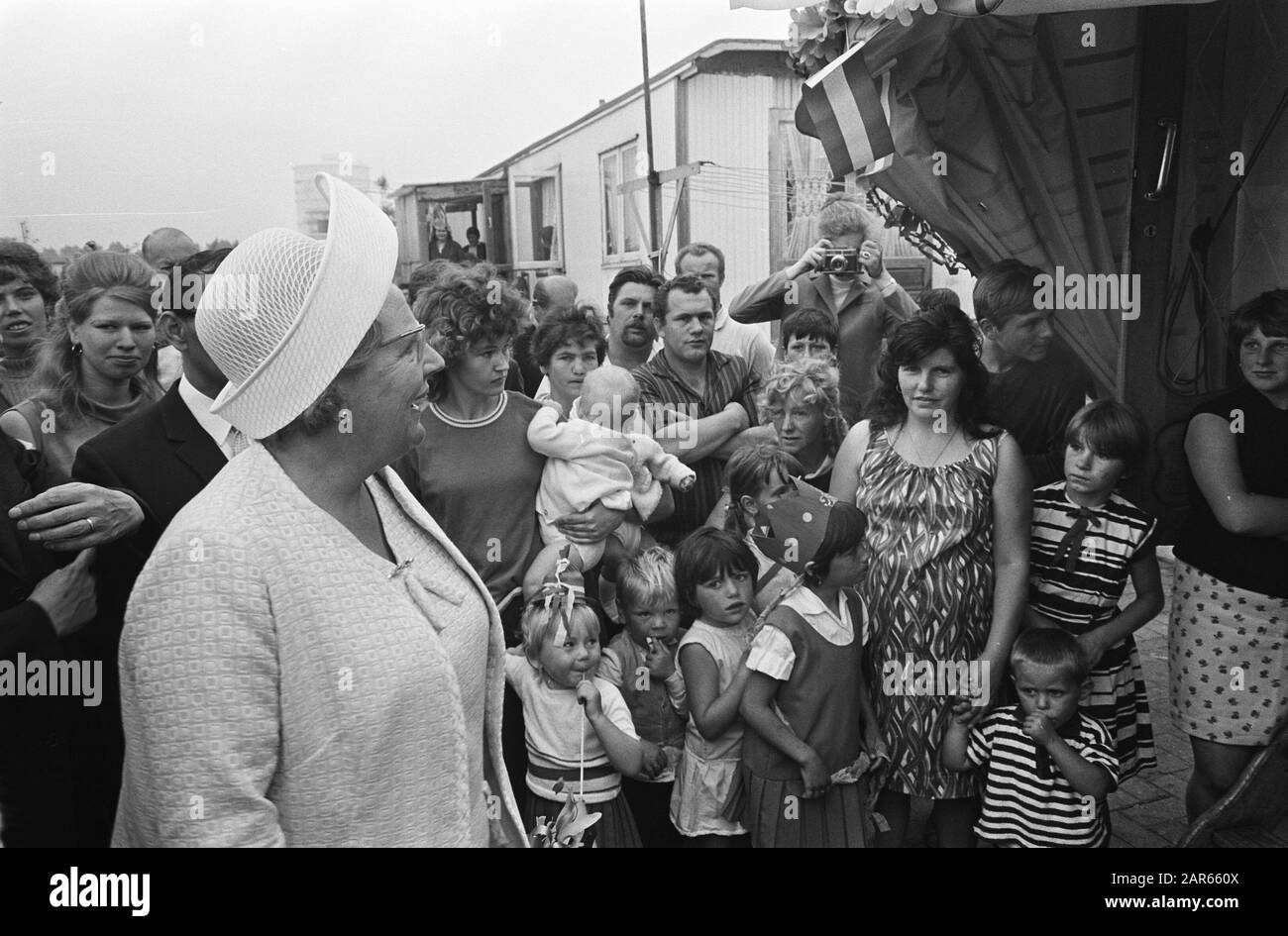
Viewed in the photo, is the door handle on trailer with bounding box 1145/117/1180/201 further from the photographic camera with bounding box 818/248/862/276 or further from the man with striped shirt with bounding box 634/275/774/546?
the man with striped shirt with bounding box 634/275/774/546

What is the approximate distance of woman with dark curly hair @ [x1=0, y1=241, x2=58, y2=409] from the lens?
Answer: 371cm

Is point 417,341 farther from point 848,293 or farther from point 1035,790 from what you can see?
point 848,293

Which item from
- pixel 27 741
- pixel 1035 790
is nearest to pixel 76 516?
pixel 27 741

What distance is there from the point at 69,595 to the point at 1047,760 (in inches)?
97.4

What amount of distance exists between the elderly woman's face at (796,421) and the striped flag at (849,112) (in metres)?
0.74

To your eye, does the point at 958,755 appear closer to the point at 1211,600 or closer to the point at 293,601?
the point at 1211,600

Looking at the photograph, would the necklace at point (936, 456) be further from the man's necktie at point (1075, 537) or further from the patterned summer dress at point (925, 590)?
the man's necktie at point (1075, 537)

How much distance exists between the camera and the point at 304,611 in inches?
59.4

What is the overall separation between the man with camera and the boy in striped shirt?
50.3 inches

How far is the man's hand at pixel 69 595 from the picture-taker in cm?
205

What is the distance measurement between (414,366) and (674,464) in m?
1.55
